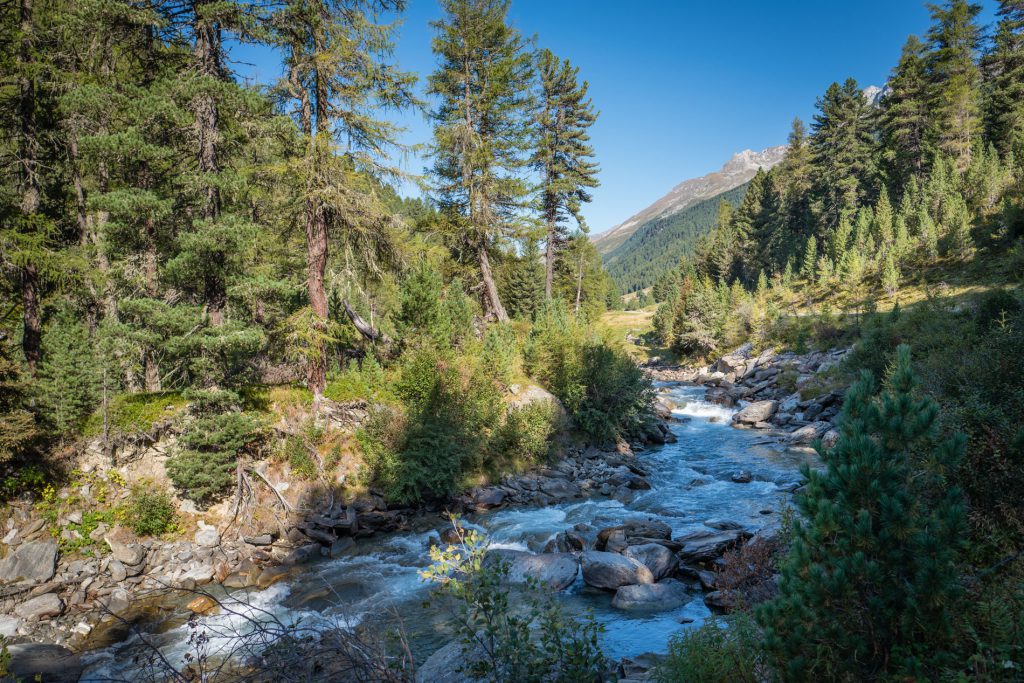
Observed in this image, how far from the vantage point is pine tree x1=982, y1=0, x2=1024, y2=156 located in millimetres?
47000

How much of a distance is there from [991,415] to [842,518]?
508 centimetres

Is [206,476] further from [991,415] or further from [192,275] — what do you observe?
[991,415]

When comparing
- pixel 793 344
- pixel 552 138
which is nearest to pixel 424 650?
pixel 552 138

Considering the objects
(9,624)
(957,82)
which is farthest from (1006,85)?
(9,624)

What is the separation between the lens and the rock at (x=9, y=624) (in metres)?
8.82

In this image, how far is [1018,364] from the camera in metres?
9.33

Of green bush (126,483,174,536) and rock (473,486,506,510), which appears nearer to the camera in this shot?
green bush (126,483,174,536)

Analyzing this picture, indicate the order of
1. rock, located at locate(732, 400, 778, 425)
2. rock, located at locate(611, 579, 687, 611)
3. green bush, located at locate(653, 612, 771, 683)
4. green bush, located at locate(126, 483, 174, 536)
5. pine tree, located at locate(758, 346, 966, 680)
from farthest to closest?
rock, located at locate(732, 400, 778, 425) < green bush, located at locate(126, 483, 174, 536) < rock, located at locate(611, 579, 687, 611) < green bush, located at locate(653, 612, 771, 683) < pine tree, located at locate(758, 346, 966, 680)

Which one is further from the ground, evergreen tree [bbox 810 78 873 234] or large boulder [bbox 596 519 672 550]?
evergreen tree [bbox 810 78 873 234]

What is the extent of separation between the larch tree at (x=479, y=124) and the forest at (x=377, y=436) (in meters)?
0.19

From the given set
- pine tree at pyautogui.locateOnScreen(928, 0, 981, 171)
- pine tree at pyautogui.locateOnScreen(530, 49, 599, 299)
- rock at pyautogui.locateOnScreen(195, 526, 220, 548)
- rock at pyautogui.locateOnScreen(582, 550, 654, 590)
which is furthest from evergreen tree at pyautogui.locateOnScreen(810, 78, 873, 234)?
rock at pyautogui.locateOnScreen(195, 526, 220, 548)

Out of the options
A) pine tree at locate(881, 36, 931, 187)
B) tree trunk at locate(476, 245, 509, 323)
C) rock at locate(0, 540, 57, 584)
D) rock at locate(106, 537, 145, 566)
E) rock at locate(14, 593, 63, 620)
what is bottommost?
rock at locate(14, 593, 63, 620)

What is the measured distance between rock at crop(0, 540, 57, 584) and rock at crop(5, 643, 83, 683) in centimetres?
203

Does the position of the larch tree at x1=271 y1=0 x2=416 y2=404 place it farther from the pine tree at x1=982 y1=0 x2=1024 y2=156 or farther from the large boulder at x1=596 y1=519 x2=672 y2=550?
the pine tree at x1=982 y1=0 x2=1024 y2=156
